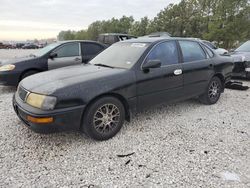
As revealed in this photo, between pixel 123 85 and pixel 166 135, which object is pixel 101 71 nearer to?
pixel 123 85

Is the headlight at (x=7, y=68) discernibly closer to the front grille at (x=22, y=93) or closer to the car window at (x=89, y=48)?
the car window at (x=89, y=48)

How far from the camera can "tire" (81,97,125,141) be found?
320cm

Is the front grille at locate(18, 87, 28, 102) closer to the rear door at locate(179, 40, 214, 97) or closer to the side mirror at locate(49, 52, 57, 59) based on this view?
the rear door at locate(179, 40, 214, 97)

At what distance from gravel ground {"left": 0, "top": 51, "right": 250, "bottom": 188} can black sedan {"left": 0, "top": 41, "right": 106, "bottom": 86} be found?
69.7 inches

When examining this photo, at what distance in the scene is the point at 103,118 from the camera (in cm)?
336

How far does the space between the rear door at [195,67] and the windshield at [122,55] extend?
3.16ft

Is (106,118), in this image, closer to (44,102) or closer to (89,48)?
(44,102)

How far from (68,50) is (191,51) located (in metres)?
3.65

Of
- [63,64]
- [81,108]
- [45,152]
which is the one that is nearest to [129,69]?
[81,108]

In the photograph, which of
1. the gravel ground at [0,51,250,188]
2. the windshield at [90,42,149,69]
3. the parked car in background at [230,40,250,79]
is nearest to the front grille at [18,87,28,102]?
the gravel ground at [0,51,250,188]

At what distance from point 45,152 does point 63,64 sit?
12.4 ft

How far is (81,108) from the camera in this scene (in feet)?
10.1

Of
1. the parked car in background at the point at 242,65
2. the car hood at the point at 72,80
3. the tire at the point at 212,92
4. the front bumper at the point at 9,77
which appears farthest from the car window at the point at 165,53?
the parked car in background at the point at 242,65

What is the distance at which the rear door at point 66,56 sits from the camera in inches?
249
